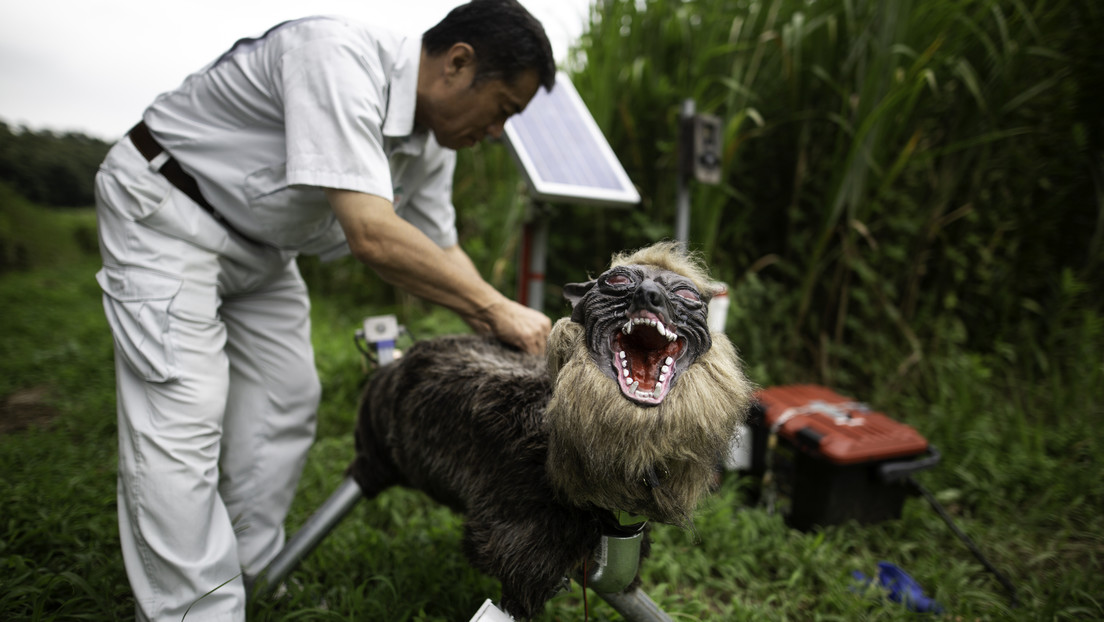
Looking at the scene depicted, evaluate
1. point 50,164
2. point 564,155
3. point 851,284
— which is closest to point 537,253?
point 564,155

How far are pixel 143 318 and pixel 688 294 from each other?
1443 mm

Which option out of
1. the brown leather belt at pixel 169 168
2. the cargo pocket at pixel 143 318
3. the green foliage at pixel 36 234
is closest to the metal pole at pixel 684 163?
the brown leather belt at pixel 169 168

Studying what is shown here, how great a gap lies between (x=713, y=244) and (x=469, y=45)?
232 cm

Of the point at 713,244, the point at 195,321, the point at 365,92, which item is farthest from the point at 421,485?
the point at 713,244

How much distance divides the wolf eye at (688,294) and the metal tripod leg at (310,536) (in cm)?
130

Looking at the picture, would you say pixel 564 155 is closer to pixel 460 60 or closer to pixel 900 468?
pixel 460 60

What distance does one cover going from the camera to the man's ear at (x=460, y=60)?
1.76m

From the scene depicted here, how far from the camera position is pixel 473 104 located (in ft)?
6.01

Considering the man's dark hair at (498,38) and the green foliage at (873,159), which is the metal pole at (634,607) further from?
the green foliage at (873,159)

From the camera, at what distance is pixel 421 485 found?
1689 mm

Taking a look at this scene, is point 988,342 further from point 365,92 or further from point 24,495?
point 24,495

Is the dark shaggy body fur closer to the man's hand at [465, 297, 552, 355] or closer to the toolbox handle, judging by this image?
the man's hand at [465, 297, 552, 355]

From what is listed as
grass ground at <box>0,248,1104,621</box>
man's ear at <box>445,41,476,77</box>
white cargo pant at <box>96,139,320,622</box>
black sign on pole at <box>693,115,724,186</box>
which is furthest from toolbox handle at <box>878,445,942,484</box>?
white cargo pant at <box>96,139,320,622</box>

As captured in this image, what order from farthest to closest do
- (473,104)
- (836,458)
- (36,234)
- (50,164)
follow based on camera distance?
(36,234), (50,164), (836,458), (473,104)
